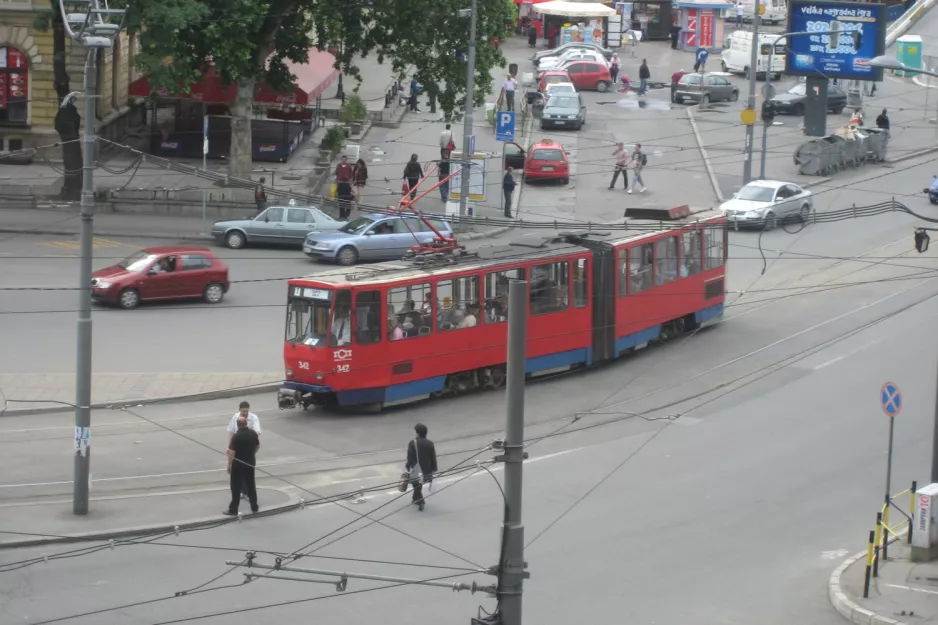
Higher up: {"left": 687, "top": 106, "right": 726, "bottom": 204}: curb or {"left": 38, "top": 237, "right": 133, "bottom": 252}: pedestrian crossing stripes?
{"left": 687, "top": 106, "right": 726, "bottom": 204}: curb

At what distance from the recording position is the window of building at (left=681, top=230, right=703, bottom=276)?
3095cm

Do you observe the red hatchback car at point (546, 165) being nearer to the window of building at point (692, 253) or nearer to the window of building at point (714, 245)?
the window of building at point (714, 245)

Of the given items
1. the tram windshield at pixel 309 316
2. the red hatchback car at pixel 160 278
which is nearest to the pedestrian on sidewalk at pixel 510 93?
the red hatchback car at pixel 160 278

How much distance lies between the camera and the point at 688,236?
30984 millimetres

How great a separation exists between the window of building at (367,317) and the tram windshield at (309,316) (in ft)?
1.65

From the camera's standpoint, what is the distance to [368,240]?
121 feet

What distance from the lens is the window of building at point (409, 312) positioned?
25.3 m

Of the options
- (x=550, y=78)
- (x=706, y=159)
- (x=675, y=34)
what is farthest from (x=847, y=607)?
(x=675, y=34)

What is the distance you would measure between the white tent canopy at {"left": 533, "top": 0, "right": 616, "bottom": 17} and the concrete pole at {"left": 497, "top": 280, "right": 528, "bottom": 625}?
58.4 metres

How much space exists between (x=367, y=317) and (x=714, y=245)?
9.90m

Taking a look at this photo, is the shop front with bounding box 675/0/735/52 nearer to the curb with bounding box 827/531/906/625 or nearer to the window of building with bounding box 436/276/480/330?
the window of building with bounding box 436/276/480/330

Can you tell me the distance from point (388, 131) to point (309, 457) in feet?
110

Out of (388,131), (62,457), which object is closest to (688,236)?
(62,457)

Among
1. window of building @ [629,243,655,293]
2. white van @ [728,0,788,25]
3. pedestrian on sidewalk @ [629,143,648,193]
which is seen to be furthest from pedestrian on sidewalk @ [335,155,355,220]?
white van @ [728,0,788,25]
